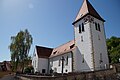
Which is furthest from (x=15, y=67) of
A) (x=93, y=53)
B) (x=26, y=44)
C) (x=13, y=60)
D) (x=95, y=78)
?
(x=95, y=78)

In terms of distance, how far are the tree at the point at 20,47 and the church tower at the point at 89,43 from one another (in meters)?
11.8

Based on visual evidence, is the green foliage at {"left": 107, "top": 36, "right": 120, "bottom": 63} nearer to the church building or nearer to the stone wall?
the church building

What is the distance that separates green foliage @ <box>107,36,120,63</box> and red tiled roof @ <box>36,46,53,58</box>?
16036mm

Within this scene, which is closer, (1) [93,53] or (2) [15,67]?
(1) [93,53]

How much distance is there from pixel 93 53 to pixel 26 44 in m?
16.3

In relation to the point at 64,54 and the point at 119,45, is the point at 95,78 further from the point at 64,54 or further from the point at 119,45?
the point at 119,45

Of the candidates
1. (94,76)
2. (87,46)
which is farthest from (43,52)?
(94,76)

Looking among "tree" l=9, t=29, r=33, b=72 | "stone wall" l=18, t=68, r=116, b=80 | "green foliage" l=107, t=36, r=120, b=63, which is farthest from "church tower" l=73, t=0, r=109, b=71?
"tree" l=9, t=29, r=33, b=72

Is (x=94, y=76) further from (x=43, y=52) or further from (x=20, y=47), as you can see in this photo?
(x=43, y=52)

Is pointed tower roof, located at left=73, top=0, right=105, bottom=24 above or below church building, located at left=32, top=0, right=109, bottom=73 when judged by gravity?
above

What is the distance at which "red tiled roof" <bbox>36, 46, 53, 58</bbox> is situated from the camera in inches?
1470

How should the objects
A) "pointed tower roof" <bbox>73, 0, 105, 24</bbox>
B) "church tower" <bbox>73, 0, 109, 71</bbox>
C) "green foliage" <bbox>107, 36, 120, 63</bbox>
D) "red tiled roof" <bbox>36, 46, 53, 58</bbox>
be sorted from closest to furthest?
"church tower" <bbox>73, 0, 109, 71</bbox>
"pointed tower roof" <bbox>73, 0, 105, 24</bbox>
"green foliage" <bbox>107, 36, 120, 63</bbox>
"red tiled roof" <bbox>36, 46, 53, 58</bbox>

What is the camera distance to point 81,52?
86.2 feet

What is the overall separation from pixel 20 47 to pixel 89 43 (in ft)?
52.1
